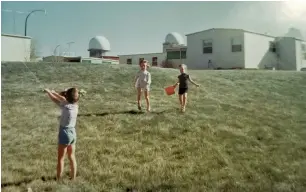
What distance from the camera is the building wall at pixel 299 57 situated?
36781 millimetres


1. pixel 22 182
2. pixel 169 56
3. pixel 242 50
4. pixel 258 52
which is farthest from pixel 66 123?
pixel 169 56

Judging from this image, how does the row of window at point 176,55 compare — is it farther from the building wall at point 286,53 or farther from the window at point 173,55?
the building wall at point 286,53

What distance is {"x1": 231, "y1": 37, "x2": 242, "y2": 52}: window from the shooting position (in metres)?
33.1

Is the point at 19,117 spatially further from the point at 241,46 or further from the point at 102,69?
the point at 241,46

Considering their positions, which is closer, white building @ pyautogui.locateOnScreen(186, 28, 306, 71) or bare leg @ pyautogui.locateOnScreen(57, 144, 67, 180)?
bare leg @ pyautogui.locateOnScreen(57, 144, 67, 180)

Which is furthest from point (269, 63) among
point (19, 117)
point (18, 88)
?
point (19, 117)

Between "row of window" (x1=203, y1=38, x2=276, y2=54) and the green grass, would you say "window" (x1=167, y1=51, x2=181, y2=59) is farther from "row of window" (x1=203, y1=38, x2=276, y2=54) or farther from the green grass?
the green grass

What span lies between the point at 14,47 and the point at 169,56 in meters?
21.3

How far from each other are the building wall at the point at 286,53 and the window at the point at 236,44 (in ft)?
20.8

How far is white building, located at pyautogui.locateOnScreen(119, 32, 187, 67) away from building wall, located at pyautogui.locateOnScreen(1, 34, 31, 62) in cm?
1924

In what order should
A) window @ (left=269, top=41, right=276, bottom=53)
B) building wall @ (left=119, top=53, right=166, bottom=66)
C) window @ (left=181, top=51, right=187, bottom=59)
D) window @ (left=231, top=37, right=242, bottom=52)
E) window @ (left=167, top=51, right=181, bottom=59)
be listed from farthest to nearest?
building wall @ (left=119, top=53, right=166, bottom=66)
window @ (left=167, top=51, right=181, bottom=59)
window @ (left=181, top=51, right=187, bottom=59)
window @ (left=269, top=41, right=276, bottom=53)
window @ (left=231, top=37, right=242, bottom=52)

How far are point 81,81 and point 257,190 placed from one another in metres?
11.4

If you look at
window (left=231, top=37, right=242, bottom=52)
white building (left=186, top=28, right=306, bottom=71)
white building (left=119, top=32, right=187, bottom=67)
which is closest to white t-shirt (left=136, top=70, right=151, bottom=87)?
white building (left=186, top=28, right=306, bottom=71)

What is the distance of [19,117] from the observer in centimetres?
902
